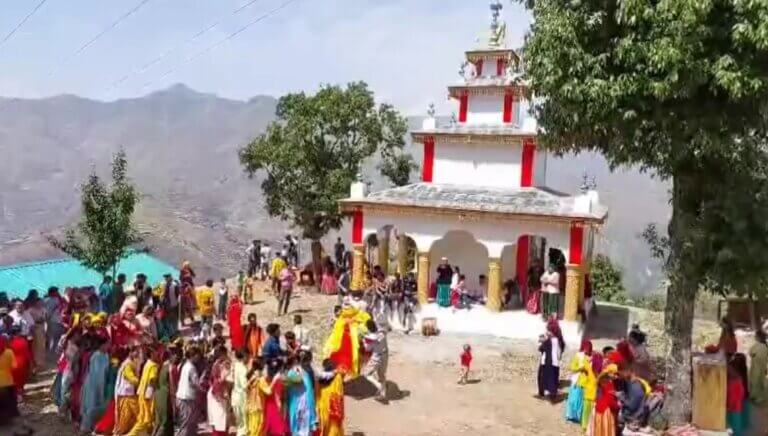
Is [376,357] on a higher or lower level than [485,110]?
lower

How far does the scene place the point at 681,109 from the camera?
392 inches

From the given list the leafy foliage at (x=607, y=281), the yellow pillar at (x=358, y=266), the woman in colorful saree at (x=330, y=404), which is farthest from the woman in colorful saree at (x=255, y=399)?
the leafy foliage at (x=607, y=281)

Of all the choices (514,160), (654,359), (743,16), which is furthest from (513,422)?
(514,160)

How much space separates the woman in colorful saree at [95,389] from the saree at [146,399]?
660 millimetres

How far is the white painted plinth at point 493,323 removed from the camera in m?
18.1

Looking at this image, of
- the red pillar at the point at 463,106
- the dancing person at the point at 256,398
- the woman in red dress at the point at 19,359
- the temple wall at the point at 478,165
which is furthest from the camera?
the red pillar at the point at 463,106

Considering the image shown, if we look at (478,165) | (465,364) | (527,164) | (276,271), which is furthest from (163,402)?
(527,164)

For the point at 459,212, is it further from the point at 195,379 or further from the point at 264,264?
the point at 195,379

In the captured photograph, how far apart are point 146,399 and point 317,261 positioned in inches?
609

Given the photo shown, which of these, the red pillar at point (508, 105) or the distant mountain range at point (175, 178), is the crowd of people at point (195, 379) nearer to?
the distant mountain range at point (175, 178)

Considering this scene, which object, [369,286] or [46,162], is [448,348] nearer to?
[369,286]

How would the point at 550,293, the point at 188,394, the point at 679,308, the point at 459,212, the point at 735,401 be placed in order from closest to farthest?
the point at 188,394
the point at 735,401
the point at 679,308
the point at 550,293
the point at 459,212

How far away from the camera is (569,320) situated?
1803 cm

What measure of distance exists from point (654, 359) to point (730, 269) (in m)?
6.13
